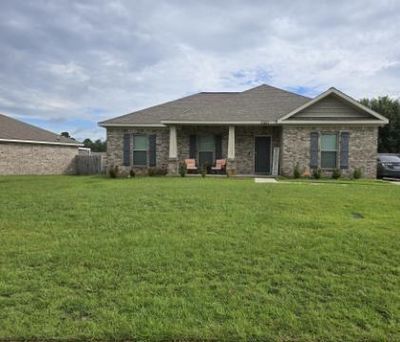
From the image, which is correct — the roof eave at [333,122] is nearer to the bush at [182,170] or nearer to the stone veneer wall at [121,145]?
the bush at [182,170]

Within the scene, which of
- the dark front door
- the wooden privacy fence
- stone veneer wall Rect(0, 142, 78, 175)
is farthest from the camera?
Answer: the wooden privacy fence

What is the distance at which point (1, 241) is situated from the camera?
6.02 m

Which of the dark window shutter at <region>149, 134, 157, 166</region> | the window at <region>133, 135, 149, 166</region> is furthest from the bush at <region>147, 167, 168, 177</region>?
the window at <region>133, 135, 149, 166</region>

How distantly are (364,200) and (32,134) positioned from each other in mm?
24949

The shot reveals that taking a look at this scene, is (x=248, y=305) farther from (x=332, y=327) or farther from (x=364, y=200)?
(x=364, y=200)

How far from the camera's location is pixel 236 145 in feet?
67.4

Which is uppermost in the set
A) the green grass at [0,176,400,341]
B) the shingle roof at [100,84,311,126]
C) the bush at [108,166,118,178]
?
the shingle roof at [100,84,311,126]

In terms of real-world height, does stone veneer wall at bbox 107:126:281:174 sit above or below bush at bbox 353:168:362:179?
above

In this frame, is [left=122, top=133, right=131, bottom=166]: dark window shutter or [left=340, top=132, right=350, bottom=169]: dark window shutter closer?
[left=340, top=132, right=350, bottom=169]: dark window shutter

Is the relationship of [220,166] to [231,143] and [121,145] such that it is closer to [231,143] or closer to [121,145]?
[231,143]

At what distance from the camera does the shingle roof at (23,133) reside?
2591 cm

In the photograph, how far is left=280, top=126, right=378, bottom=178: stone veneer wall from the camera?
60.3 ft

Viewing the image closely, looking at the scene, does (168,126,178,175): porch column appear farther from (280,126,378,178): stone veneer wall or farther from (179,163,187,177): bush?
(280,126,378,178): stone veneer wall

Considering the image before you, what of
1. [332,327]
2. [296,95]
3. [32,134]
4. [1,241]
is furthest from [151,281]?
[32,134]
